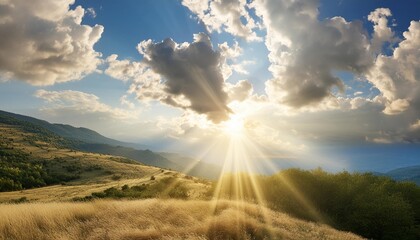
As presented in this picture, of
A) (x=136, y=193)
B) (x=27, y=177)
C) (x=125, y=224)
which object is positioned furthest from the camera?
(x=27, y=177)

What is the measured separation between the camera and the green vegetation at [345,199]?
3881 cm

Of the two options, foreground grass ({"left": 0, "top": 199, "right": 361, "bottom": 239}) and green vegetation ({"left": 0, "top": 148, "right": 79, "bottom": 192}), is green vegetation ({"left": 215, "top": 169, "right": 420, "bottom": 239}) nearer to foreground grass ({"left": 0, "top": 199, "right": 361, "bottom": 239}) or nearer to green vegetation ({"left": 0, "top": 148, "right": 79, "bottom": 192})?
foreground grass ({"left": 0, "top": 199, "right": 361, "bottom": 239})

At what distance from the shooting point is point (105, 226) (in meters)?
15.1

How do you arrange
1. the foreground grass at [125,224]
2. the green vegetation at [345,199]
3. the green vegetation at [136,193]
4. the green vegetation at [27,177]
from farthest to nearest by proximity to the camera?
the green vegetation at [27,177] < the green vegetation at [136,193] < the green vegetation at [345,199] < the foreground grass at [125,224]

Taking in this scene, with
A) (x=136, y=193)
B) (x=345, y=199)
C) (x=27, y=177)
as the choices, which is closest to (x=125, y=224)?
(x=136, y=193)

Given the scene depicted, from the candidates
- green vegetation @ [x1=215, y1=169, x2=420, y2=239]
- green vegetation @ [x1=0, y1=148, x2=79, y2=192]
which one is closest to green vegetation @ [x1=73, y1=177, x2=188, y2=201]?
green vegetation @ [x1=215, y1=169, x2=420, y2=239]

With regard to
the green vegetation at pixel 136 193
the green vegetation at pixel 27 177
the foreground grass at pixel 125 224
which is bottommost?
the green vegetation at pixel 27 177

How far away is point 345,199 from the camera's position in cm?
4850

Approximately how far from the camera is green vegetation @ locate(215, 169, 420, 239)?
38812 mm

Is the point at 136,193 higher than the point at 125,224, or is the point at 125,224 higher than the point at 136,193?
the point at 125,224

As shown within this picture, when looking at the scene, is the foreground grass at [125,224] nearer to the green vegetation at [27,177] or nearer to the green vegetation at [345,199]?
the green vegetation at [345,199]

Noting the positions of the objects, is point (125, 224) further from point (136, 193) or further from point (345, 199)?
point (345, 199)

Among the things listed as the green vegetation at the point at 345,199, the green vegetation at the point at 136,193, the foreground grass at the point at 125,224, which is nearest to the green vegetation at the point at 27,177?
the green vegetation at the point at 136,193

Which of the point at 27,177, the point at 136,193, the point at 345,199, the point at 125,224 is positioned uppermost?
the point at 345,199
